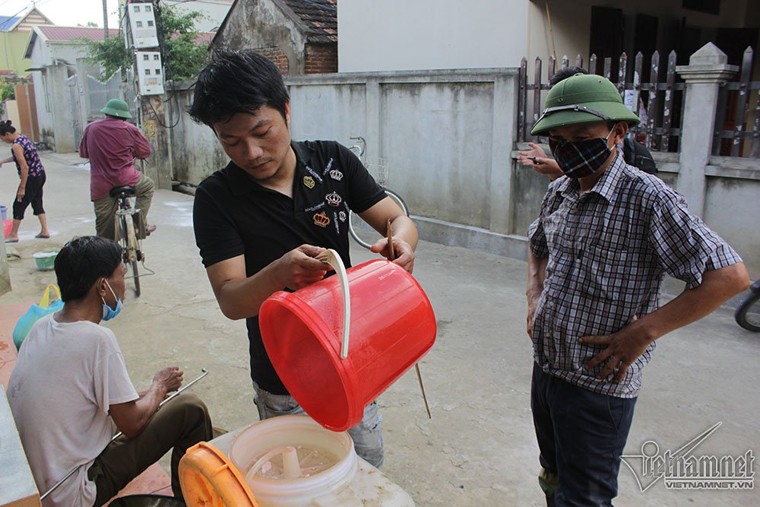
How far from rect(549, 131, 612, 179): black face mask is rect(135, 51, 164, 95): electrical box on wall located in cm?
1031

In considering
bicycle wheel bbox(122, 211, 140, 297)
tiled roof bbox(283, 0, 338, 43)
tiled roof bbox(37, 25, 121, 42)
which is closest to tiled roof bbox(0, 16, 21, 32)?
tiled roof bbox(37, 25, 121, 42)

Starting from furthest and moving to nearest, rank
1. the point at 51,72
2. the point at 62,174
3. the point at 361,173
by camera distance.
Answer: the point at 51,72 → the point at 62,174 → the point at 361,173

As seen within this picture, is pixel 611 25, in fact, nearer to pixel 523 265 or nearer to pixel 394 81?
pixel 394 81

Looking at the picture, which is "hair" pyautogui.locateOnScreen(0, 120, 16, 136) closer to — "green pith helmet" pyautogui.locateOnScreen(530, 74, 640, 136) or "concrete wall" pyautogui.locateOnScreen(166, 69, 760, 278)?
"concrete wall" pyautogui.locateOnScreen(166, 69, 760, 278)

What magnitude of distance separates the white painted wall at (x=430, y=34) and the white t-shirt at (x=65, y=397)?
5.87 m

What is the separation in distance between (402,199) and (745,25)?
6.70 metres

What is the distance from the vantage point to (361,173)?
1913 millimetres

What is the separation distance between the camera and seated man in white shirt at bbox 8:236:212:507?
78.4 inches

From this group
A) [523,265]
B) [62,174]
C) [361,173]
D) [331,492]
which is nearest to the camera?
[331,492]

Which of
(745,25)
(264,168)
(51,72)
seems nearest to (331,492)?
(264,168)

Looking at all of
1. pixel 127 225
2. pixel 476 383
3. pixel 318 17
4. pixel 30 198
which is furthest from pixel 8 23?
pixel 476 383

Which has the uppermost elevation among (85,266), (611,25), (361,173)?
(611,25)

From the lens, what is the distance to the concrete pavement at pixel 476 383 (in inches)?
113

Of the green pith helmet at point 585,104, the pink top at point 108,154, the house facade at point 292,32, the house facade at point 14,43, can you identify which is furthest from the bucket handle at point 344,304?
the house facade at point 14,43
